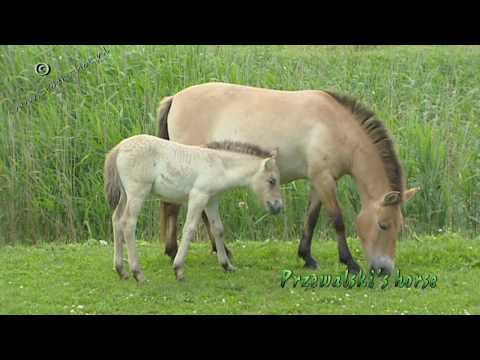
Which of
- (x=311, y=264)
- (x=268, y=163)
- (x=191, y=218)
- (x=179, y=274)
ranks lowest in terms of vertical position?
(x=311, y=264)

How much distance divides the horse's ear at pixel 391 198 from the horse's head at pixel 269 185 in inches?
45.8

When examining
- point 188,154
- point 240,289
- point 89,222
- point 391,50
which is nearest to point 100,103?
point 89,222

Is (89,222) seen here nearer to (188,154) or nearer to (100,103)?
(100,103)

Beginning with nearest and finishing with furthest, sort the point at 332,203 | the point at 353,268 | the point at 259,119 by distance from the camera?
the point at 353,268
the point at 332,203
the point at 259,119

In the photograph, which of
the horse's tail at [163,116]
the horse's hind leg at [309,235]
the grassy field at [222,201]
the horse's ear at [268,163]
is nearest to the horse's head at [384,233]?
the grassy field at [222,201]

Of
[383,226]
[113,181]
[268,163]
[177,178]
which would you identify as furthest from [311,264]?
[113,181]

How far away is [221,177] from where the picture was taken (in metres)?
8.27

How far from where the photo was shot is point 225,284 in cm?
823

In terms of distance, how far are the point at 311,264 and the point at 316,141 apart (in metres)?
1.49

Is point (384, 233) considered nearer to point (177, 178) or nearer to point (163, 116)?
point (177, 178)

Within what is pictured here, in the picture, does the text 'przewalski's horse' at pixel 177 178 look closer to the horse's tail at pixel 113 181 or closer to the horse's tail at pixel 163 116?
the horse's tail at pixel 113 181

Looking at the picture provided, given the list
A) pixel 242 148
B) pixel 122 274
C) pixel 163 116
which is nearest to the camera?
pixel 122 274

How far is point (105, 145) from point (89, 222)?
122cm

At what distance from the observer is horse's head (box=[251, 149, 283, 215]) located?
824 cm
